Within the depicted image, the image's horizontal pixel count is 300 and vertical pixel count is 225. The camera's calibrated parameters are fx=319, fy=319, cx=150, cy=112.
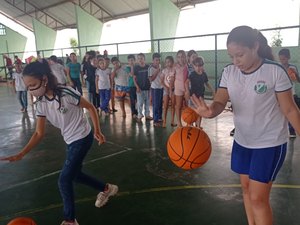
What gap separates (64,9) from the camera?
22.1 meters

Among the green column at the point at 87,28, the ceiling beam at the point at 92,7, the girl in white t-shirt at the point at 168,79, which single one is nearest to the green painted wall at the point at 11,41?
the green column at the point at 87,28

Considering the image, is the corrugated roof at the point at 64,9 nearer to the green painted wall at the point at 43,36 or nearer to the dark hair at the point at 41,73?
the green painted wall at the point at 43,36

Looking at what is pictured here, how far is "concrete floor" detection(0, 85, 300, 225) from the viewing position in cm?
329

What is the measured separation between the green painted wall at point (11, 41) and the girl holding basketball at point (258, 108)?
2940 cm

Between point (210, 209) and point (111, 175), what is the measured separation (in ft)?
5.50

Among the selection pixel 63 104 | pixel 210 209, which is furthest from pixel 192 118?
pixel 63 104

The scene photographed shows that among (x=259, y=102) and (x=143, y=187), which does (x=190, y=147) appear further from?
(x=143, y=187)

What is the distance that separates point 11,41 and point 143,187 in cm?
2859

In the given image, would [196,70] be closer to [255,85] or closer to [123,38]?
[255,85]

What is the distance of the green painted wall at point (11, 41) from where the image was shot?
28461 millimetres

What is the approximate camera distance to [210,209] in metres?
3.37

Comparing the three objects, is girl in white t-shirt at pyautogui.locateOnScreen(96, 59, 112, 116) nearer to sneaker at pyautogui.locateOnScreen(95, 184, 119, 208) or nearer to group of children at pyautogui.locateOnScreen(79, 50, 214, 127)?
group of children at pyautogui.locateOnScreen(79, 50, 214, 127)

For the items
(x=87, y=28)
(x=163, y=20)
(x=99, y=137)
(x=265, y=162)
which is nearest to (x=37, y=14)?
(x=87, y=28)

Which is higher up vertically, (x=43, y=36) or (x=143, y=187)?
(x=43, y=36)
